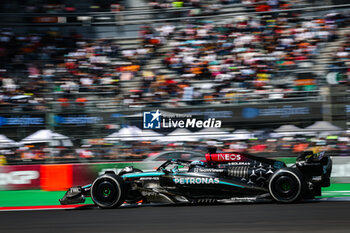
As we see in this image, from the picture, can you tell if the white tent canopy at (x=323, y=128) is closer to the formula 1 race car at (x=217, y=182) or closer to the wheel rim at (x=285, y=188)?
the formula 1 race car at (x=217, y=182)

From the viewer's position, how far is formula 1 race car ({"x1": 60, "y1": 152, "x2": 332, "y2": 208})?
7.21 metres

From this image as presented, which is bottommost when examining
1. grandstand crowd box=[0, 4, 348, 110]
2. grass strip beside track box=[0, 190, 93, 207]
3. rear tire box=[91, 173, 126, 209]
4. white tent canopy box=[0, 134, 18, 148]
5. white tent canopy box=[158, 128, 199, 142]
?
grass strip beside track box=[0, 190, 93, 207]

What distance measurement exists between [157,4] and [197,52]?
10.1 feet

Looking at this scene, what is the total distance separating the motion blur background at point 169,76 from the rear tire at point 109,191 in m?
3.15

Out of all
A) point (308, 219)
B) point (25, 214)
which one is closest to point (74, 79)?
point (25, 214)

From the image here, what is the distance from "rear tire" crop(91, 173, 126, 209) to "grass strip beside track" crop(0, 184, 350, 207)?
1418 mm

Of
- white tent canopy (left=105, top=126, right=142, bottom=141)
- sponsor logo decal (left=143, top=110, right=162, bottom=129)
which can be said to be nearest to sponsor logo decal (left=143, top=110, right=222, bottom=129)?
sponsor logo decal (left=143, top=110, right=162, bottom=129)

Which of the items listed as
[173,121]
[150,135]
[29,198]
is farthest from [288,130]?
[29,198]

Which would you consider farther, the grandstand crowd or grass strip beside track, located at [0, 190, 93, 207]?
the grandstand crowd

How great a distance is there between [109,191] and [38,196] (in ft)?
11.7

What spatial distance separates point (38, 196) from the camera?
35.5 feet

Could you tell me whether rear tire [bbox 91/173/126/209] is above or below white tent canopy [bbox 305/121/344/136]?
below

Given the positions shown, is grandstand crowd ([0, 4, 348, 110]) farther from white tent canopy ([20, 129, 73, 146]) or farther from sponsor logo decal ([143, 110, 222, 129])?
white tent canopy ([20, 129, 73, 146])

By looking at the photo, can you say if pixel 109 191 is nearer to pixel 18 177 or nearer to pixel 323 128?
pixel 18 177
